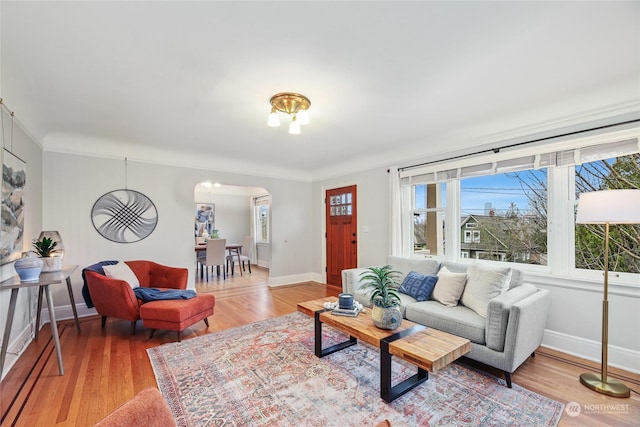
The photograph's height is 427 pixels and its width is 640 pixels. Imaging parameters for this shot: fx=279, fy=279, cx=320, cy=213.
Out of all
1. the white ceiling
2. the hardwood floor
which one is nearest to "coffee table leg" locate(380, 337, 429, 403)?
the hardwood floor

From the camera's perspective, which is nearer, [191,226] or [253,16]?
[253,16]

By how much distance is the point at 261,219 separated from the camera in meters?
8.36

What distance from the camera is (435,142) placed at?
3.76 m

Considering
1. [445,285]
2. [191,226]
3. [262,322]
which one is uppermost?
[191,226]

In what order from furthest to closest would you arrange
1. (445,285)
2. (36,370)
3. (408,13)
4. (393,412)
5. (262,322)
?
(262,322) → (445,285) → (36,370) → (393,412) → (408,13)

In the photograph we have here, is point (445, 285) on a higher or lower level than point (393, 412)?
higher

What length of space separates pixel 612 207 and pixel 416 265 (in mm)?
1897

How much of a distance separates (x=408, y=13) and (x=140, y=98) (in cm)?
237

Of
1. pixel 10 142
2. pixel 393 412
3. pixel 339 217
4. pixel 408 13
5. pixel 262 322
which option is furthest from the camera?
pixel 339 217

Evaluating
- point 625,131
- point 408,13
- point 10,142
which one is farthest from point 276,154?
point 625,131

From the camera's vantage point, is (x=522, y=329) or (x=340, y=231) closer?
(x=522, y=329)

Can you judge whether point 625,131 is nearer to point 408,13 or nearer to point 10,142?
point 408,13

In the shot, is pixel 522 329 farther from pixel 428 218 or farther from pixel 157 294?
pixel 157 294

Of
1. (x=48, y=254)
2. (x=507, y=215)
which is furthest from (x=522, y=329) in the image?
(x=48, y=254)
